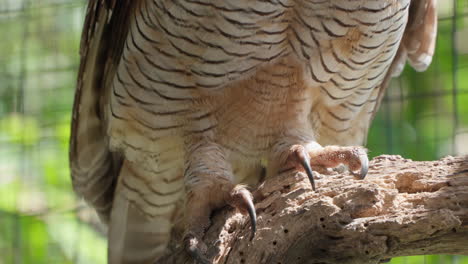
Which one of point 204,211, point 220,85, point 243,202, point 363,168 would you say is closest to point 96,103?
point 220,85

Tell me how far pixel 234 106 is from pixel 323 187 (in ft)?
1.73

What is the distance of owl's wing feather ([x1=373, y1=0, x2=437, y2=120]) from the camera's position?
2.61 metres

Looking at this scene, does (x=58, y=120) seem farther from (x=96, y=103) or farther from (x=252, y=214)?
(x=252, y=214)

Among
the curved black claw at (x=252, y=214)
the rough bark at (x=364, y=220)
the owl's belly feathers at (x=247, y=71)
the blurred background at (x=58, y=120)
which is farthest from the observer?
the blurred background at (x=58, y=120)

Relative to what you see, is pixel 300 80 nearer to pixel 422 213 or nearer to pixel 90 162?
pixel 422 213

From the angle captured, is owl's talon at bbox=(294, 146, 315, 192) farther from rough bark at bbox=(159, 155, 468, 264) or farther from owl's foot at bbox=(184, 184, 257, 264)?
owl's foot at bbox=(184, 184, 257, 264)

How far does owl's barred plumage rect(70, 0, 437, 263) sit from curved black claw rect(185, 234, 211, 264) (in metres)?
0.08

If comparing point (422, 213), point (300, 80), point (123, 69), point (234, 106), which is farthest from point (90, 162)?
point (422, 213)

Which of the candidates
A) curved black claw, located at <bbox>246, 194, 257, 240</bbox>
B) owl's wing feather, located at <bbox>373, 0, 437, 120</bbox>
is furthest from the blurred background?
curved black claw, located at <bbox>246, 194, 257, 240</bbox>

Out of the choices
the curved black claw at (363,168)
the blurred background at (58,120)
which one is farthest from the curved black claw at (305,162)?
the blurred background at (58,120)

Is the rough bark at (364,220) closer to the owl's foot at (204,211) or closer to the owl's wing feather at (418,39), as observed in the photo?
the owl's foot at (204,211)

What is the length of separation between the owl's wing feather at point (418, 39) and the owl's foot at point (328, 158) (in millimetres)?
783

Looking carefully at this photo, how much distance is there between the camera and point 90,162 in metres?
2.74

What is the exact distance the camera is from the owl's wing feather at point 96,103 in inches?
95.0
